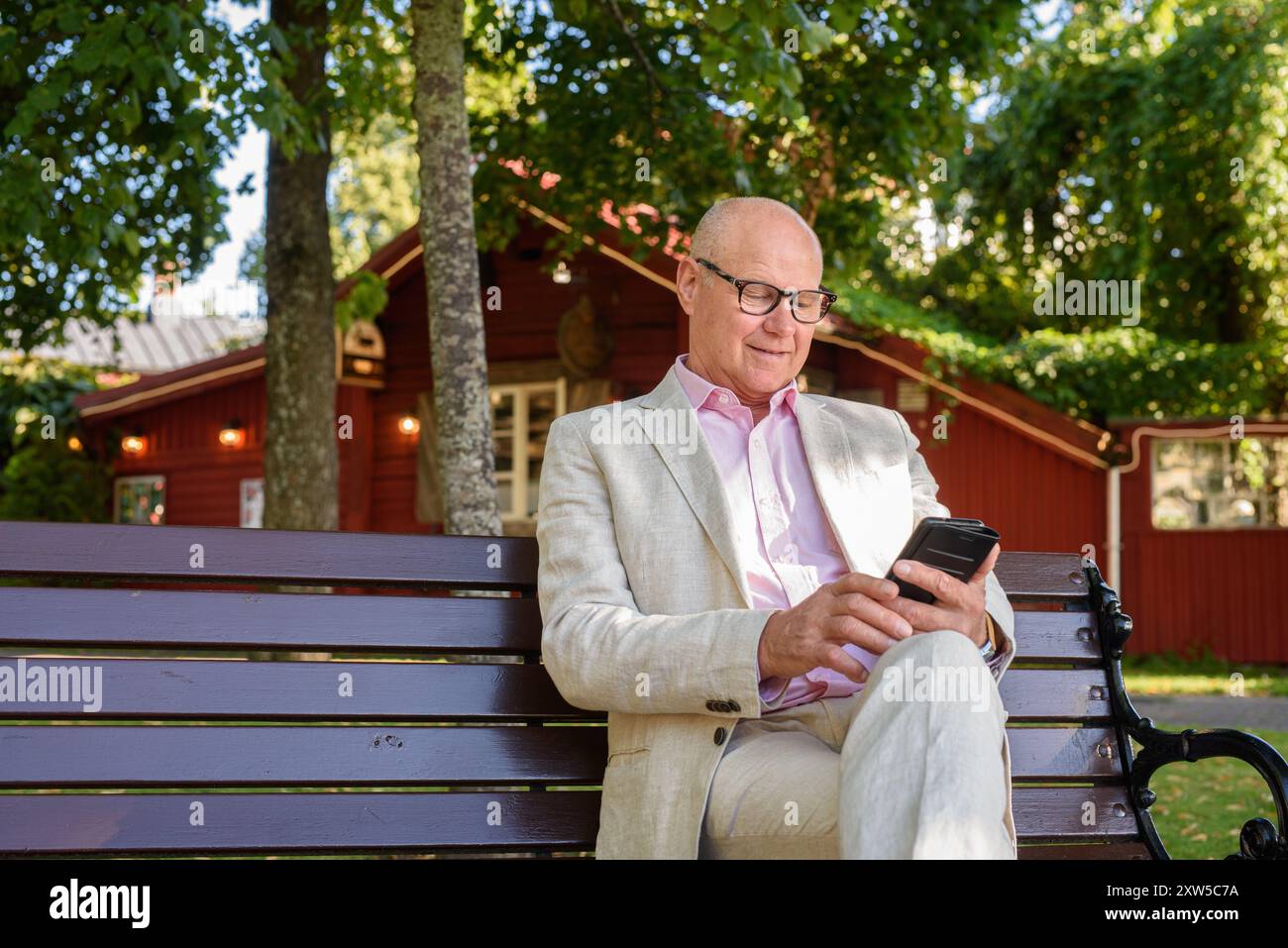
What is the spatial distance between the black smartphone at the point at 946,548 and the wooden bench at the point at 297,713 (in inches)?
30.0

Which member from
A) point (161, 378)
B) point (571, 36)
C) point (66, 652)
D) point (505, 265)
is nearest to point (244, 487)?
point (161, 378)

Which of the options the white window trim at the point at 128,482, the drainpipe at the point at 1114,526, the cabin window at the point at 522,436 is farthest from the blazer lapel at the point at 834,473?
the white window trim at the point at 128,482

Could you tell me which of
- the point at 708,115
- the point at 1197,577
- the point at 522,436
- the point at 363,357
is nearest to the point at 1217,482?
the point at 1197,577

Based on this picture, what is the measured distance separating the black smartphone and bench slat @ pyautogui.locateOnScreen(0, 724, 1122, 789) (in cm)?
84

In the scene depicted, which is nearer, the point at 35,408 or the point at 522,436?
the point at 522,436

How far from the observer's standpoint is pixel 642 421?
2.93m

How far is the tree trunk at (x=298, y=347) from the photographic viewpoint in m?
8.05

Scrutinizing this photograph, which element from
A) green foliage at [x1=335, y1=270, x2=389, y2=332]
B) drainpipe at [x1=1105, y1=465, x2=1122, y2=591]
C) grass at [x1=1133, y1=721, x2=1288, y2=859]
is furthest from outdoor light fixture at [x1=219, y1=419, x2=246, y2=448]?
grass at [x1=1133, y1=721, x2=1288, y2=859]

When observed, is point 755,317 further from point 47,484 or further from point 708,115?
point 47,484

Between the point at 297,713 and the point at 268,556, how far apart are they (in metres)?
0.35

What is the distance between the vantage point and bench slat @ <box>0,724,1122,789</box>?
2633 millimetres

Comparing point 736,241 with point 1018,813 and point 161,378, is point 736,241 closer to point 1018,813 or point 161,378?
point 1018,813

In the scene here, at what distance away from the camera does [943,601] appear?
8.30 ft
